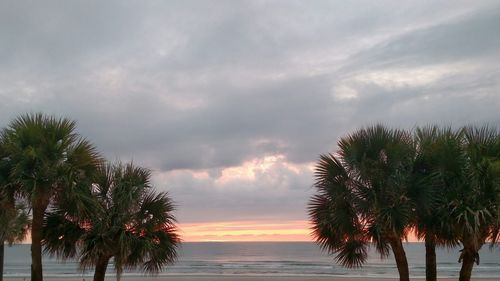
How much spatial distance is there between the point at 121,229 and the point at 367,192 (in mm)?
6966

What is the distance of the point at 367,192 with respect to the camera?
15.3m

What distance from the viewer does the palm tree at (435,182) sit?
14773 millimetres

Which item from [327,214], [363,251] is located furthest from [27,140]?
[363,251]

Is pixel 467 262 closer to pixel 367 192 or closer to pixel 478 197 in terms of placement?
pixel 478 197

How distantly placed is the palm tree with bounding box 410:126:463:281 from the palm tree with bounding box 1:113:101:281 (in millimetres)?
8878

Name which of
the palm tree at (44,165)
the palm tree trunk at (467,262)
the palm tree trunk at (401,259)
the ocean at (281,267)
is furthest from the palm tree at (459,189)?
Answer: the palm tree at (44,165)

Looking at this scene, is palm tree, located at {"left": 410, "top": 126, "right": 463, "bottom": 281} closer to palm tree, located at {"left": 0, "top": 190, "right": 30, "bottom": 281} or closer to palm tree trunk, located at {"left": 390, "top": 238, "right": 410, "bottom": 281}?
palm tree trunk, located at {"left": 390, "top": 238, "right": 410, "bottom": 281}

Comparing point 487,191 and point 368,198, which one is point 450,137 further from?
point 368,198

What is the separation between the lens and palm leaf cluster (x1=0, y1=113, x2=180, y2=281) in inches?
552

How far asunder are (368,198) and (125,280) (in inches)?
1243

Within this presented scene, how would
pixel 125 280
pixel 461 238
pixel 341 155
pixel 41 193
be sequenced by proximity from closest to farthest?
pixel 41 193, pixel 461 238, pixel 341 155, pixel 125 280

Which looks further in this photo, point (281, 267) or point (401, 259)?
point (281, 267)

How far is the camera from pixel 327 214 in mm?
16109

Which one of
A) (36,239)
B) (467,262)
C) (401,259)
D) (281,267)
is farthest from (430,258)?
(281,267)
